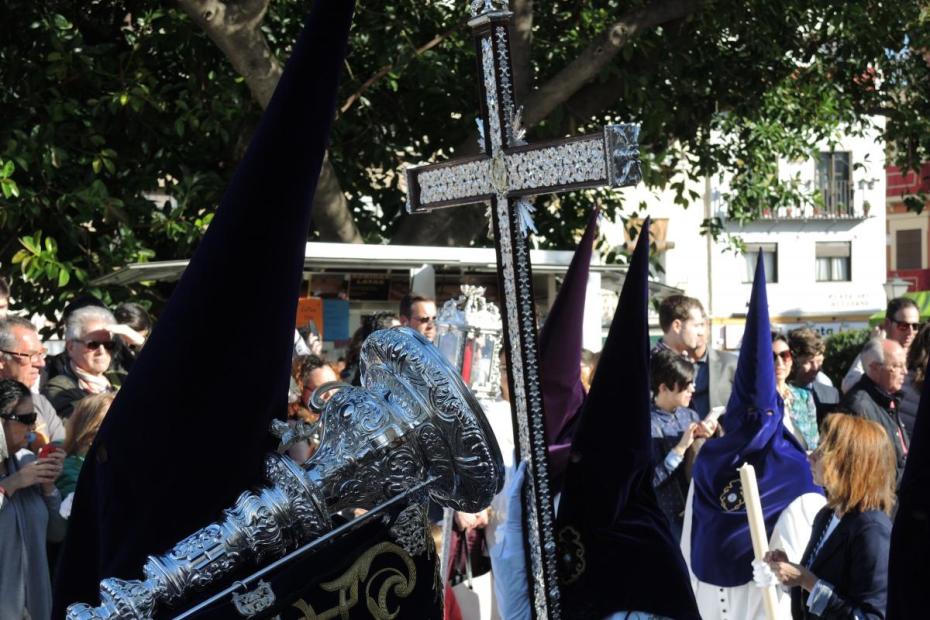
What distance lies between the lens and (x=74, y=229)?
890 centimetres

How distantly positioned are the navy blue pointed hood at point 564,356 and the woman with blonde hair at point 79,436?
5.29 feet

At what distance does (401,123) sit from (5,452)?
6801 millimetres

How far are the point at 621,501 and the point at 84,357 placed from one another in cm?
303

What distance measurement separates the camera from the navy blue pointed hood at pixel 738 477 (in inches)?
211

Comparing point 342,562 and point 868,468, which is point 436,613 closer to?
point 342,562

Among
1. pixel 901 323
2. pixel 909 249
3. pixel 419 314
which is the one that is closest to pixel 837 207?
pixel 909 249

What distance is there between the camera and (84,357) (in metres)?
5.63

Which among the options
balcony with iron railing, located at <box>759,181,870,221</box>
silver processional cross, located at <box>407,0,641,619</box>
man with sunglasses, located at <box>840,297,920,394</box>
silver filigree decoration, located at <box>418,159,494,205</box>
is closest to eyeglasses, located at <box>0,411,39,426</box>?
silver filigree decoration, located at <box>418,159,494,205</box>

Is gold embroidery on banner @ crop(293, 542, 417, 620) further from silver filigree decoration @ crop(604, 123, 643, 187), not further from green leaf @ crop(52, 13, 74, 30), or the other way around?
green leaf @ crop(52, 13, 74, 30)

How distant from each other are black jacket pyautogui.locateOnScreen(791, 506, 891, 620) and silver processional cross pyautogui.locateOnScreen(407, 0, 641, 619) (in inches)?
45.8

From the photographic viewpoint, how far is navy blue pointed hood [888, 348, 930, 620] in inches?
91.2

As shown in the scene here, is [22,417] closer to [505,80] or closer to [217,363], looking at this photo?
[505,80]

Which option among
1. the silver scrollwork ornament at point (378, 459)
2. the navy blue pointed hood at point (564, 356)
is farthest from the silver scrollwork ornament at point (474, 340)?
the silver scrollwork ornament at point (378, 459)

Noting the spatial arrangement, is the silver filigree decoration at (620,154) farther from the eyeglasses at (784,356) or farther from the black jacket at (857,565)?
the eyeglasses at (784,356)
